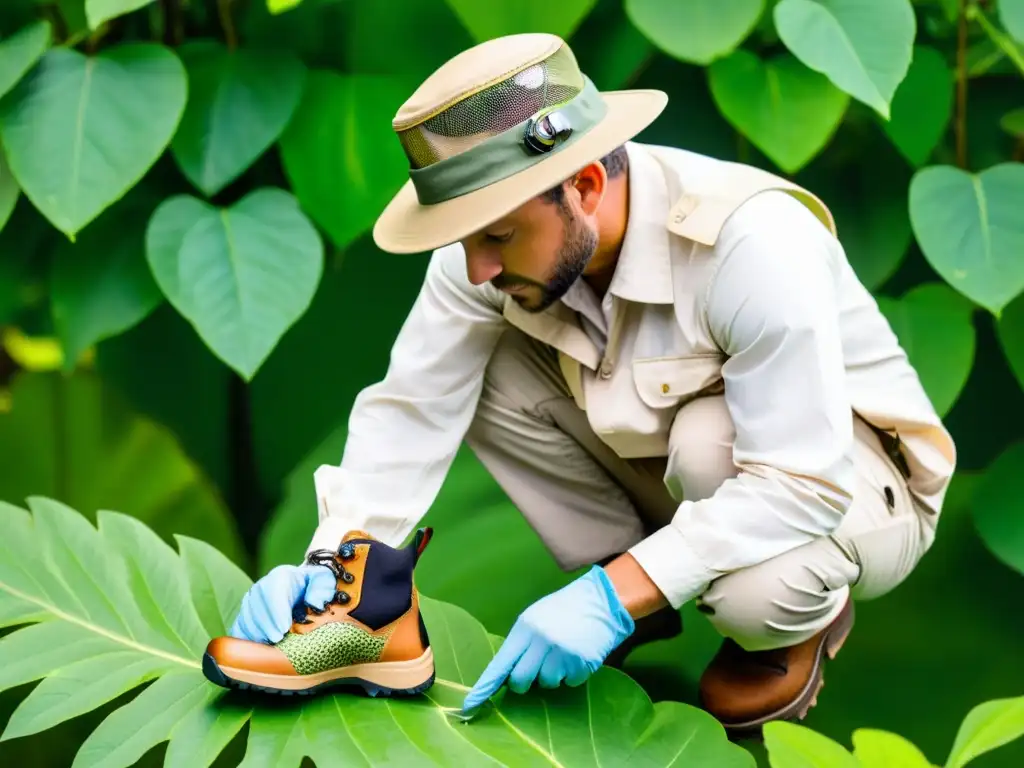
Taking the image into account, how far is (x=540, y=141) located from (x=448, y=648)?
0.58 m

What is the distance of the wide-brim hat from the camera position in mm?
Result: 1167

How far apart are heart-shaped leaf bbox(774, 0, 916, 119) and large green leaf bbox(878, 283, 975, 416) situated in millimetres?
327

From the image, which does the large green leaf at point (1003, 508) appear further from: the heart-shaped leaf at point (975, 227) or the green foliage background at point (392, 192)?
the heart-shaped leaf at point (975, 227)

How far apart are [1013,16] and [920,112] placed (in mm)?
210

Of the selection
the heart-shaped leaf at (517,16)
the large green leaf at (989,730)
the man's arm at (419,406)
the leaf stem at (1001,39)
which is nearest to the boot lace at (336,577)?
the man's arm at (419,406)

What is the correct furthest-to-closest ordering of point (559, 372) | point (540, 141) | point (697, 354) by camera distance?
point (559, 372) < point (697, 354) < point (540, 141)

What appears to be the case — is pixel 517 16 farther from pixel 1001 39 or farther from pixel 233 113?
pixel 1001 39

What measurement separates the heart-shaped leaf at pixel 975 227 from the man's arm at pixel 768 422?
42 cm

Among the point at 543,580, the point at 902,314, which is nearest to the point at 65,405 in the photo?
the point at 543,580

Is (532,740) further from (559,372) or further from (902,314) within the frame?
(902,314)

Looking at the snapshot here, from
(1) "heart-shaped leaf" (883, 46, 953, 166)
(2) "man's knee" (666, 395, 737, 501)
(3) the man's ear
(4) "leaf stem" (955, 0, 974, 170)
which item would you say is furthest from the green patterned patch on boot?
(4) "leaf stem" (955, 0, 974, 170)

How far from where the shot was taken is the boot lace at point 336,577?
4.09 ft

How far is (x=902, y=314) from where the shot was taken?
182 centimetres

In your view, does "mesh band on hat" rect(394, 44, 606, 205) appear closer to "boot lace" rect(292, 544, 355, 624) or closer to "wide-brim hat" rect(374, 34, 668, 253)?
"wide-brim hat" rect(374, 34, 668, 253)
